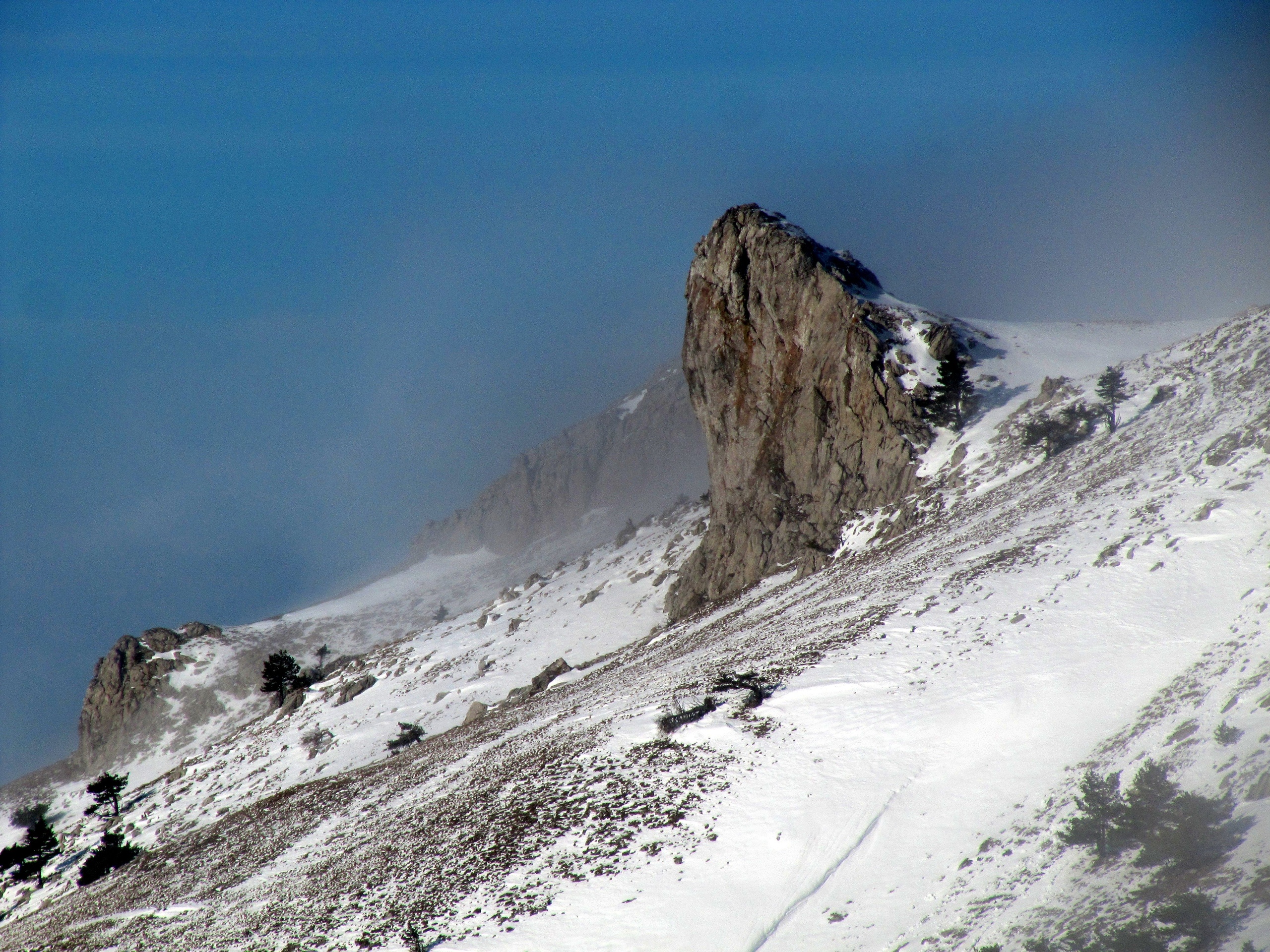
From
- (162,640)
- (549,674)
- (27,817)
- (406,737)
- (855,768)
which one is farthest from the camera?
(162,640)

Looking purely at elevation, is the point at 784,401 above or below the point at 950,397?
above

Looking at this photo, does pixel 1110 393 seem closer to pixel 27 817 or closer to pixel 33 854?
pixel 33 854

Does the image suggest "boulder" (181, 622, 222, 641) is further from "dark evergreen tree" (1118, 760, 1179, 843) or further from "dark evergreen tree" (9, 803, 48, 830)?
"dark evergreen tree" (1118, 760, 1179, 843)

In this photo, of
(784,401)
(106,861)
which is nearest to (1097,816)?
(784,401)

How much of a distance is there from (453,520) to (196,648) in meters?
97.3

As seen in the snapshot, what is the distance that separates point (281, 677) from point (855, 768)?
226ft

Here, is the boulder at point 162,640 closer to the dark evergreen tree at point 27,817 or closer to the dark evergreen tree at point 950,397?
the dark evergreen tree at point 27,817

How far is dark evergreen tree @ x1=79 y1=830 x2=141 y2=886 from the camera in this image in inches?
1416

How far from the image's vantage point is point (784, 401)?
5528 centimetres

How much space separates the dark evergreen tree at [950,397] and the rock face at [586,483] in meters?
113

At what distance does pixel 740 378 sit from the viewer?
194ft

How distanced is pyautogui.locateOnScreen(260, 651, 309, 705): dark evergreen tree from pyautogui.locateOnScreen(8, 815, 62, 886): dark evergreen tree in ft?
78.5

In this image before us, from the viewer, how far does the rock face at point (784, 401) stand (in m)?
49.4

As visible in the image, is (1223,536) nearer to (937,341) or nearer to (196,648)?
(937,341)
